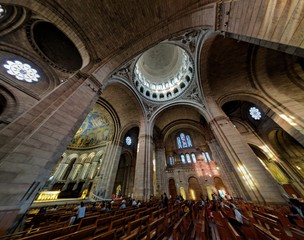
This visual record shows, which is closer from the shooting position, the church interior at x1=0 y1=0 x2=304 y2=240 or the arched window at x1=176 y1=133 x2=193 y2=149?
the church interior at x1=0 y1=0 x2=304 y2=240

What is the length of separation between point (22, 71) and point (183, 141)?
19.3 meters

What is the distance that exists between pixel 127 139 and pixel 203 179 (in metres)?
11.7

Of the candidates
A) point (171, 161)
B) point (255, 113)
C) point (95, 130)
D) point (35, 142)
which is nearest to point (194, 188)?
point (171, 161)

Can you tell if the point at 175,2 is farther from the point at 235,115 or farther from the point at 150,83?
the point at 235,115

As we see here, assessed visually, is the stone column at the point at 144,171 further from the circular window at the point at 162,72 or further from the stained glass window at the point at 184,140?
the stained glass window at the point at 184,140

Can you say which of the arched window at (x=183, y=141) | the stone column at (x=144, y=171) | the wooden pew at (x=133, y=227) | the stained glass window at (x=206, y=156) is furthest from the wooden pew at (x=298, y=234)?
the arched window at (x=183, y=141)

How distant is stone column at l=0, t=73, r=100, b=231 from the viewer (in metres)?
2.39

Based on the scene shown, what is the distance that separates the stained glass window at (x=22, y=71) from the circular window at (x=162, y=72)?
8526 mm

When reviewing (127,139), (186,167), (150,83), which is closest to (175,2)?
(150,83)

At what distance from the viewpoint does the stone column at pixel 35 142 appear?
7.84ft

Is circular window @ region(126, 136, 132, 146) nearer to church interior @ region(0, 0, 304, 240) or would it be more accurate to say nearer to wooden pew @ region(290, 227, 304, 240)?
church interior @ region(0, 0, 304, 240)

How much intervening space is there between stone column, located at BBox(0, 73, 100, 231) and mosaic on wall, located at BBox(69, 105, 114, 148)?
8.52m

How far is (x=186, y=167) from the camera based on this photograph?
15297 mm

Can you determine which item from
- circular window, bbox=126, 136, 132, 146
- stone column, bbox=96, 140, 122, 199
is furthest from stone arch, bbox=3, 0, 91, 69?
circular window, bbox=126, 136, 132, 146
